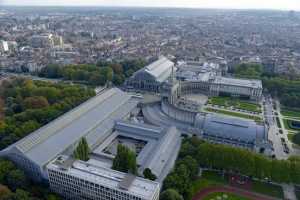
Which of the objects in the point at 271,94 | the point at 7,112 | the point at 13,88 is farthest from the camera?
the point at 271,94

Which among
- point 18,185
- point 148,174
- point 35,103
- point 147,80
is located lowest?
point 18,185

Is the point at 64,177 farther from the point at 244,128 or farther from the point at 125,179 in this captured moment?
the point at 244,128

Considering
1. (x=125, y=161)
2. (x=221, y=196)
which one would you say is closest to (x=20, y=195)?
(x=125, y=161)

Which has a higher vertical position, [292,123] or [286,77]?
[286,77]

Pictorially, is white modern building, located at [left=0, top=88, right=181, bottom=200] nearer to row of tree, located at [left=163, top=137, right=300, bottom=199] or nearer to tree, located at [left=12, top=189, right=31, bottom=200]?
row of tree, located at [left=163, top=137, right=300, bottom=199]

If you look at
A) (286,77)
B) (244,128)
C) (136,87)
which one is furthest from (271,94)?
(136,87)

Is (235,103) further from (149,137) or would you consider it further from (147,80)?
(149,137)

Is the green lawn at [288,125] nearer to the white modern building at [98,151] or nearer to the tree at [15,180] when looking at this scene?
the white modern building at [98,151]
